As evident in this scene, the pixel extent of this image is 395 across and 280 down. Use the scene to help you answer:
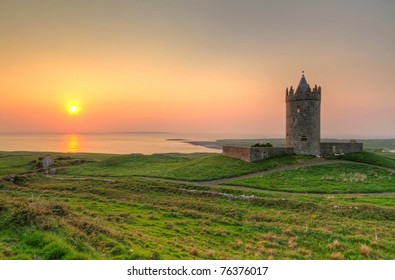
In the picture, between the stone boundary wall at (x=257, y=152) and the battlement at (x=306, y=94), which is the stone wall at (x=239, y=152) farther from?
the battlement at (x=306, y=94)

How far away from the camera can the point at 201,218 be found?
18328 millimetres

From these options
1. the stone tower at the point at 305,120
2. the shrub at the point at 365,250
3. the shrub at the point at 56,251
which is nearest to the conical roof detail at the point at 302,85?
the stone tower at the point at 305,120

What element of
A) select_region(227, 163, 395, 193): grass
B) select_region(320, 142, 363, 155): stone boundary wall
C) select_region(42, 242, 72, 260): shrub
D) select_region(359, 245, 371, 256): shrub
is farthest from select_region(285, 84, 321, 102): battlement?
select_region(42, 242, 72, 260): shrub

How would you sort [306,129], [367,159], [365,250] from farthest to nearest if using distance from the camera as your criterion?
[306,129] < [367,159] < [365,250]

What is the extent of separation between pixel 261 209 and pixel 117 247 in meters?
13.3

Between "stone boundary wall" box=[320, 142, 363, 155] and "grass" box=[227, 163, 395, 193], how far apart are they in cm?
593

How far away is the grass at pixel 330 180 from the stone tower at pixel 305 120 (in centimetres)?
588

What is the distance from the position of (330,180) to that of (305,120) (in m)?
12.6

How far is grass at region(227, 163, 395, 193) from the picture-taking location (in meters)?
24.3

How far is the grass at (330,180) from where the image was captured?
24.3 m

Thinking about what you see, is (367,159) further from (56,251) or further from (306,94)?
(56,251)

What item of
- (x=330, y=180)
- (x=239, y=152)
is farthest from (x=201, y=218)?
(x=239, y=152)

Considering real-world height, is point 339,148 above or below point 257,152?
above

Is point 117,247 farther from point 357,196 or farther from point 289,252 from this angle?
point 357,196
